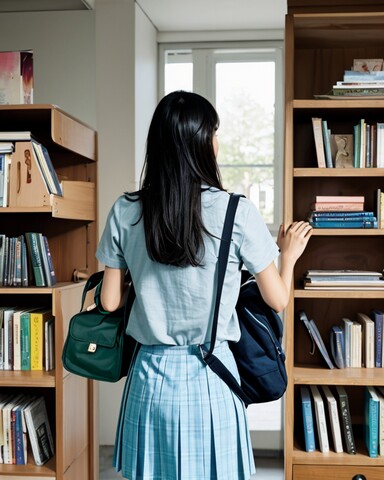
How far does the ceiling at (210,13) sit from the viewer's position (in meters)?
3.75

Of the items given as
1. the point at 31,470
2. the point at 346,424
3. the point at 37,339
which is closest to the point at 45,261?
the point at 37,339

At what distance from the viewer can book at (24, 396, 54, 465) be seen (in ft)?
8.96

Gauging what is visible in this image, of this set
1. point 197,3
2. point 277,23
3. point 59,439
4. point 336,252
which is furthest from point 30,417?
point 277,23

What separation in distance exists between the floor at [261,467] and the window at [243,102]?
4.27ft

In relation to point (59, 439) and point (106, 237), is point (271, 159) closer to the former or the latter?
point (59, 439)

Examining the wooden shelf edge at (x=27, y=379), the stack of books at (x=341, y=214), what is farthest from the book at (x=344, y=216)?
the wooden shelf edge at (x=27, y=379)

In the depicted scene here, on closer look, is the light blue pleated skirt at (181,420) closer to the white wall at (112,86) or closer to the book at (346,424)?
the book at (346,424)

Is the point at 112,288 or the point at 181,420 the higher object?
the point at 112,288

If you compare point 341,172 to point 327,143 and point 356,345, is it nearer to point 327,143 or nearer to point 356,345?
point 327,143

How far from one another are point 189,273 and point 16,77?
1.72 metres

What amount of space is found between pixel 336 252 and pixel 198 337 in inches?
55.7

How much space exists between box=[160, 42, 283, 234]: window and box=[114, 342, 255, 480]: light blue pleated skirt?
2.65 meters

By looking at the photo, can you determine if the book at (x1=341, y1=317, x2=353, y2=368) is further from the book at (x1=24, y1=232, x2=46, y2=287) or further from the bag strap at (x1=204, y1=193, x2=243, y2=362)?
the bag strap at (x1=204, y1=193, x2=243, y2=362)

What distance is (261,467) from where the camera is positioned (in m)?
3.87
